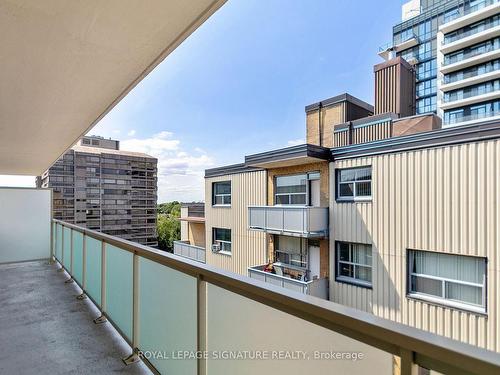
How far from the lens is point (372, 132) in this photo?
9805 mm

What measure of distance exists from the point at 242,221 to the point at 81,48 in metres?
9.62

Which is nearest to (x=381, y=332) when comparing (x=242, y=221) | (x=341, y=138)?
(x=341, y=138)

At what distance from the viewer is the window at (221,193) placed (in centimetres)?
1200

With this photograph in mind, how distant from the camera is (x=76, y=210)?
17.2 meters

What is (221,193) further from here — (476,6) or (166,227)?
(476,6)

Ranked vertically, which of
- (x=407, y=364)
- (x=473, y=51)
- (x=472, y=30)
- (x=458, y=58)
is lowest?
(x=407, y=364)

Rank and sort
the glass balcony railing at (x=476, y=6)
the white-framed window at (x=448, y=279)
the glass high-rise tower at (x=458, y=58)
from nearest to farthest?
1. the white-framed window at (x=448, y=279)
2. the glass high-rise tower at (x=458, y=58)
3. the glass balcony railing at (x=476, y=6)

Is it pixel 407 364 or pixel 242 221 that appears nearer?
pixel 407 364

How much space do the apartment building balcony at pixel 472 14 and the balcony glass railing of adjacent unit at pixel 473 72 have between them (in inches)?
170

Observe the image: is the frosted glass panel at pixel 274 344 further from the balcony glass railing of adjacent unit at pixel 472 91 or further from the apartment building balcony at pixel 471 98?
the balcony glass railing of adjacent unit at pixel 472 91

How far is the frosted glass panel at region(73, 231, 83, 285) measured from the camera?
3523 mm

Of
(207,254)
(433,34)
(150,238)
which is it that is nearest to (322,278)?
(207,254)

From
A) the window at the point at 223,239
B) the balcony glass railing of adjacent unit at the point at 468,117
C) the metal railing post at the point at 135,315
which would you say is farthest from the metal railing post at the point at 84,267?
the balcony glass railing of adjacent unit at the point at 468,117

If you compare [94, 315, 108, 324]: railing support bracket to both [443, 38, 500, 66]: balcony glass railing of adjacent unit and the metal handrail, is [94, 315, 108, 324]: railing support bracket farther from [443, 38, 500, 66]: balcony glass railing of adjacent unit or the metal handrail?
[443, 38, 500, 66]: balcony glass railing of adjacent unit
